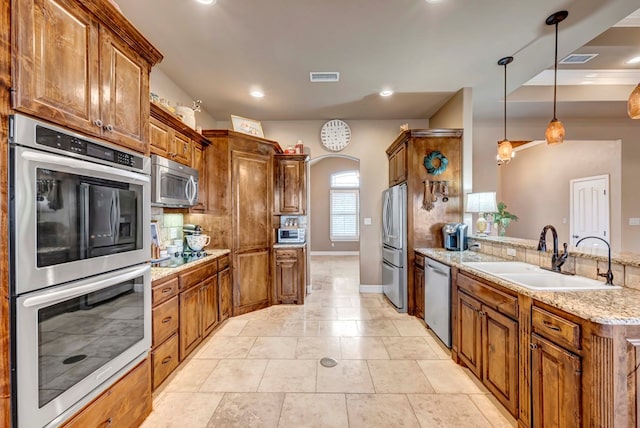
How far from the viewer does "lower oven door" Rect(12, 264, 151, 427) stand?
1105 mm

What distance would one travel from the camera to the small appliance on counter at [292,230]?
184 inches

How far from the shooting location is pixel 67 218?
1.28 meters

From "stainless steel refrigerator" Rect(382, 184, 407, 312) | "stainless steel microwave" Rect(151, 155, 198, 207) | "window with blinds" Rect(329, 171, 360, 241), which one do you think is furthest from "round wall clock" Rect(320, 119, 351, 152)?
"window with blinds" Rect(329, 171, 360, 241)

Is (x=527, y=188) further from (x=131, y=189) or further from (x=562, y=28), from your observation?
(x=131, y=189)

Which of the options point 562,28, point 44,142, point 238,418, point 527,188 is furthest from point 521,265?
point 527,188

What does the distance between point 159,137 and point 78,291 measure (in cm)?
178

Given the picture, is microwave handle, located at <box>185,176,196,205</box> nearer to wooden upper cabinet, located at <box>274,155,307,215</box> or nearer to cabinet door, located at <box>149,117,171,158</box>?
cabinet door, located at <box>149,117,171,158</box>

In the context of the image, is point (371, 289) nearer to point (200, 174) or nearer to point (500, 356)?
point (500, 356)

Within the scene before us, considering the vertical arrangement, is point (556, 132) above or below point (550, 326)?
above

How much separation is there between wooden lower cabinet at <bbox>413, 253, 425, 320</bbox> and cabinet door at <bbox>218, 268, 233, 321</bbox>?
2.46 metres

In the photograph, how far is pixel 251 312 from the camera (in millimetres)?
3848

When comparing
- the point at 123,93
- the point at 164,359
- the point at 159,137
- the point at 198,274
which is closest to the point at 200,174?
the point at 159,137

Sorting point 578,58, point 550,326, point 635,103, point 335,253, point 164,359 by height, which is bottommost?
point 335,253

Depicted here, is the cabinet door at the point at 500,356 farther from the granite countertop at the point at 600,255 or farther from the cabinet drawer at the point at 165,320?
the cabinet drawer at the point at 165,320
